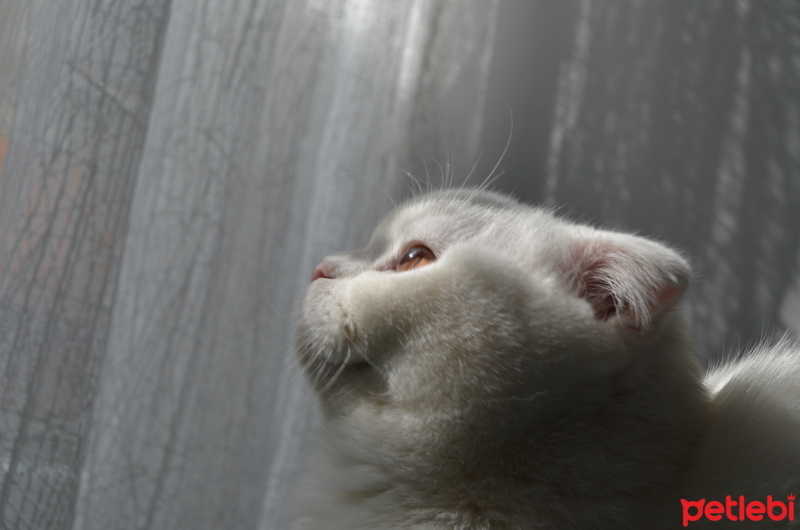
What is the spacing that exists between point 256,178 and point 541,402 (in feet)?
1.67

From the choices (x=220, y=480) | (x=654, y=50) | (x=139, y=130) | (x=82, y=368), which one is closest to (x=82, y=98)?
(x=139, y=130)

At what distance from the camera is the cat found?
0.51m

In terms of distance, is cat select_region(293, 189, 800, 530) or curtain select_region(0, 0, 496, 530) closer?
cat select_region(293, 189, 800, 530)

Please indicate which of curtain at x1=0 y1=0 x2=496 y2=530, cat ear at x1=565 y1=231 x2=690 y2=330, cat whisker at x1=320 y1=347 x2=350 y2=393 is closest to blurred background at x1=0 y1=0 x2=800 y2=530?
curtain at x1=0 y1=0 x2=496 y2=530

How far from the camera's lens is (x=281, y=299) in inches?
35.3

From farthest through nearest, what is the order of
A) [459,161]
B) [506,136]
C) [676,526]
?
[506,136], [459,161], [676,526]

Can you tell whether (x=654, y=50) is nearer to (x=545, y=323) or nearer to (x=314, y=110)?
(x=314, y=110)

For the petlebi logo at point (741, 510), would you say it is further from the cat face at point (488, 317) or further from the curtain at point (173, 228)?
the curtain at point (173, 228)

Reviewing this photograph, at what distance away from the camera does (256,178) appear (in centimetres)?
86

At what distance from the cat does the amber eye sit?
0.03 m

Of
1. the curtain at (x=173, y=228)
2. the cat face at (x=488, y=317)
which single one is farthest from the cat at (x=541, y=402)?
the curtain at (x=173, y=228)

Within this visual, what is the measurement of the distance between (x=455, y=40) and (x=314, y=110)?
0.36 metres

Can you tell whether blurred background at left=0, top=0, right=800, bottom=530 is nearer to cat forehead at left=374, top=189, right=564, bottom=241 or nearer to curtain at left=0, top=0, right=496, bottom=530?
curtain at left=0, top=0, right=496, bottom=530

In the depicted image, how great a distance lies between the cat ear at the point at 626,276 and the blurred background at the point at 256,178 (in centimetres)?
35
